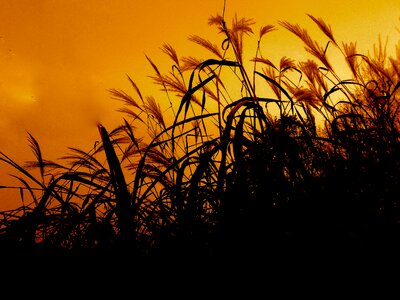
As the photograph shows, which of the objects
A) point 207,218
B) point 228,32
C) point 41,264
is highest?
point 228,32

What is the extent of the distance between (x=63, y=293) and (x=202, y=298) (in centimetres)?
42

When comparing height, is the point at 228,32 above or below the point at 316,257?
above

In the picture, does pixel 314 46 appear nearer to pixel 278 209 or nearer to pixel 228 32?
pixel 228 32

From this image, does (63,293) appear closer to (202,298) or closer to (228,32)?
(202,298)

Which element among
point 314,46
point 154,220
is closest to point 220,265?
point 154,220

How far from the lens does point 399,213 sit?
109 centimetres

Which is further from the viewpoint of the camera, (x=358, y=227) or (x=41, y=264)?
(x=41, y=264)

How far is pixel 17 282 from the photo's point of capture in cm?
110

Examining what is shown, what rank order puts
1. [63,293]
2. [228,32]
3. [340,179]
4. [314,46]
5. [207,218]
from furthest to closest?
[314,46]
[228,32]
[207,218]
[340,179]
[63,293]

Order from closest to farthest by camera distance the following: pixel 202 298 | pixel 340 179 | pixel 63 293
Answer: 1. pixel 202 298
2. pixel 63 293
3. pixel 340 179

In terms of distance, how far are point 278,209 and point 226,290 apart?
305 millimetres

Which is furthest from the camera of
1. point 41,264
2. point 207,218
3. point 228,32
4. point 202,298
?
point 228,32

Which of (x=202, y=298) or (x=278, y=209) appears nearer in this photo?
(x=202, y=298)

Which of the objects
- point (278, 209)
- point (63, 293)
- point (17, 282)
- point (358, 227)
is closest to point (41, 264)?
point (17, 282)
